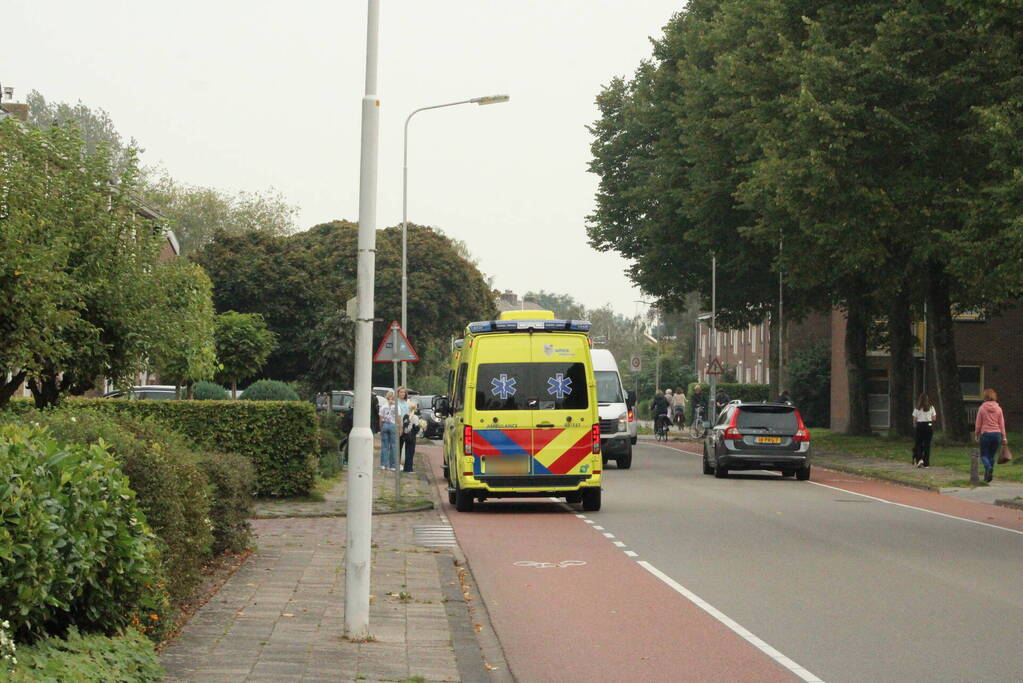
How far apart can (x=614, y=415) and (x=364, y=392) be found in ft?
74.5

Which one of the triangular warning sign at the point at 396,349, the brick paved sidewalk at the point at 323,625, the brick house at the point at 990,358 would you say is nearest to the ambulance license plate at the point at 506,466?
the triangular warning sign at the point at 396,349

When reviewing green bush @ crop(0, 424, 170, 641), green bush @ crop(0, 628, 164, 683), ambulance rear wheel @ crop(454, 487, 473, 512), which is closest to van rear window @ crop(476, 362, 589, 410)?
ambulance rear wheel @ crop(454, 487, 473, 512)

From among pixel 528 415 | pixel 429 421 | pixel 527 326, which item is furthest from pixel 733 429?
pixel 429 421

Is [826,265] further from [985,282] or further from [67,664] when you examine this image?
[67,664]

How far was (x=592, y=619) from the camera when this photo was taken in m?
10.6

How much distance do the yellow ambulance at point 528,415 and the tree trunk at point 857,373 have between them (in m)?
25.2

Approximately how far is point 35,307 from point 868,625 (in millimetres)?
8256

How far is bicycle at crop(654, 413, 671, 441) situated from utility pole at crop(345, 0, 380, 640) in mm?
42452

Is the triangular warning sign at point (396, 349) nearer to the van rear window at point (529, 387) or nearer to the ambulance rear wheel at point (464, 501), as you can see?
the van rear window at point (529, 387)

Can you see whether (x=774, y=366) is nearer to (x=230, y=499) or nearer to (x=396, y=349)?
(x=396, y=349)

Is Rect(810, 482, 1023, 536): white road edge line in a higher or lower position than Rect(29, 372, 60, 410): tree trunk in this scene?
lower

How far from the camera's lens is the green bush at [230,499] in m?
12.4

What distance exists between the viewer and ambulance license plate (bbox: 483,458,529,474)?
66.1 ft

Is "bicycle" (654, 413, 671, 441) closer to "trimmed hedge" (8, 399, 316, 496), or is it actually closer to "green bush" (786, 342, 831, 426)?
"green bush" (786, 342, 831, 426)
